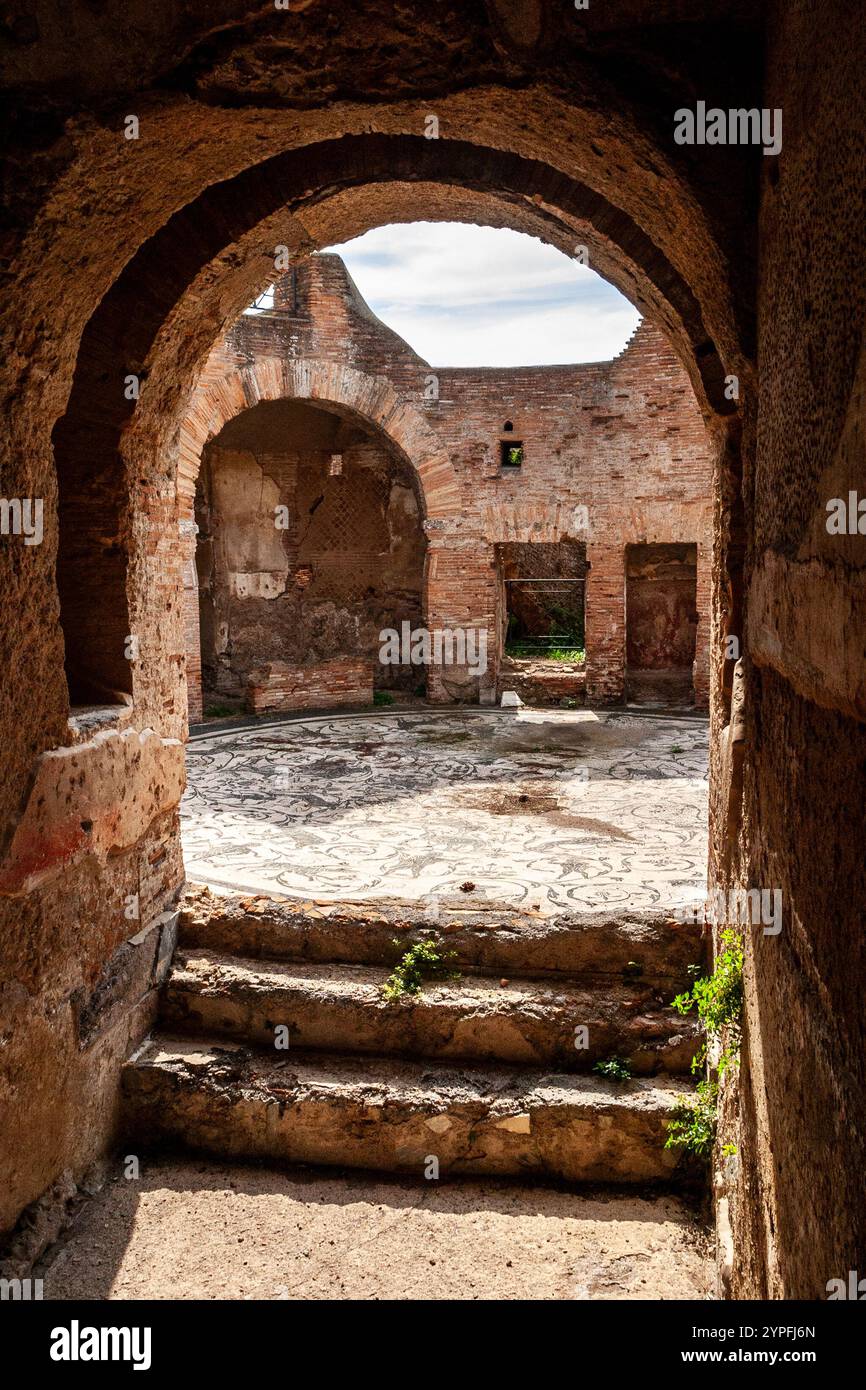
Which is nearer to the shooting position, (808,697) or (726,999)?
(808,697)

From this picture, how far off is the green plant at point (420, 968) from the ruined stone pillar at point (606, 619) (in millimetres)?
8498

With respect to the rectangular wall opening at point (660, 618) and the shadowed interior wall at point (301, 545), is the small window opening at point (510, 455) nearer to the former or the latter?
the shadowed interior wall at point (301, 545)

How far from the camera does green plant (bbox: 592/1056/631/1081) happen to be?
377 centimetres

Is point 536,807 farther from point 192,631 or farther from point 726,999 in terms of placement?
point 192,631

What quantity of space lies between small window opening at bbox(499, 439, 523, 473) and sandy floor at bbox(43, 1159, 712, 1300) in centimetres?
987

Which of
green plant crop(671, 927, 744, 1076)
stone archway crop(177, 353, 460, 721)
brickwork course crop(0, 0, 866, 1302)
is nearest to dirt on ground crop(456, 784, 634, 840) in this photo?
brickwork course crop(0, 0, 866, 1302)

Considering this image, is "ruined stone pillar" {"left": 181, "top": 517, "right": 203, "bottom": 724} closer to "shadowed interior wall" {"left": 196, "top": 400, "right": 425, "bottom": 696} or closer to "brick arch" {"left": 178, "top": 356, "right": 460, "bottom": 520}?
"brick arch" {"left": 178, "top": 356, "right": 460, "bottom": 520}

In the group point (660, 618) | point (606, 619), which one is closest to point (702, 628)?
point (606, 619)

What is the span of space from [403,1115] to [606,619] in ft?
30.3

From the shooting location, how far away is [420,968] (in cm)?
418

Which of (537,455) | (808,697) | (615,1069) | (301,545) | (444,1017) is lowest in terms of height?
(615,1069)

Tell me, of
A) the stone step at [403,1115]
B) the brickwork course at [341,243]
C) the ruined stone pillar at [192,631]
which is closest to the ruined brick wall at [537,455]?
the ruined stone pillar at [192,631]

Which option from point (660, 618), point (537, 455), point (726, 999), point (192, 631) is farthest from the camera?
point (660, 618)

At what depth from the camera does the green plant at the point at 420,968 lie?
409 centimetres
